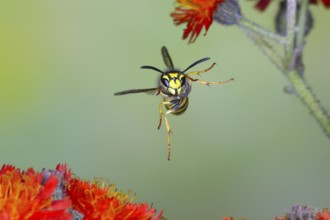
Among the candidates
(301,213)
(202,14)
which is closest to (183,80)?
(202,14)

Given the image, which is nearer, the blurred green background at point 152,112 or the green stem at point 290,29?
the green stem at point 290,29

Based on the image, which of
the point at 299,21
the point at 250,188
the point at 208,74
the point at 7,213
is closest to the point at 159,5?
the point at 208,74

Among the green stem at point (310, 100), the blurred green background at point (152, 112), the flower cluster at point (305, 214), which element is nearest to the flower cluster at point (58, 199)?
the flower cluster at point (305, 214)

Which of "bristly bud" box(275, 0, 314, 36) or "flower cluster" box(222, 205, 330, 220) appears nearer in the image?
"flower cluster" box(222, 205, 330, 220)

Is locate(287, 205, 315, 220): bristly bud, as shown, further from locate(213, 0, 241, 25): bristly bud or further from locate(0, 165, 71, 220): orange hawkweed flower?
locate(213, 0, 241, 25): bristly bud

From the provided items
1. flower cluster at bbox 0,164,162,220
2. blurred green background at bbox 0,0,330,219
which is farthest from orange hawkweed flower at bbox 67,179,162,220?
blurred green background at bbox 0,0,330,219

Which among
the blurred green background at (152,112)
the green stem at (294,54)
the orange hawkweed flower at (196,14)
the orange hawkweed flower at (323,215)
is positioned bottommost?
the orange hawkweed flower at (323,215)

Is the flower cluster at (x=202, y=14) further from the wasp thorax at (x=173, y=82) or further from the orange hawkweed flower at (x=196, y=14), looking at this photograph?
the wasp thorax at (x=173, y=82)

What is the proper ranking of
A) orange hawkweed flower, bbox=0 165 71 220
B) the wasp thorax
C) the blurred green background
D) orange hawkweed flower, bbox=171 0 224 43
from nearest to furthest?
orange hawkweed flower, bbox=0 165 71 220, the wasp thorax, orange hawkweed flower, bbox=171 0 224 43, the blurred green background

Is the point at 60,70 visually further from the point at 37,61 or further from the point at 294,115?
the point at 294,115
